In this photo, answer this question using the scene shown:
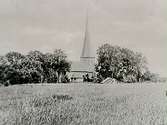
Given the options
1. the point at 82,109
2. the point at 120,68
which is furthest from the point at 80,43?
the point at 120,68

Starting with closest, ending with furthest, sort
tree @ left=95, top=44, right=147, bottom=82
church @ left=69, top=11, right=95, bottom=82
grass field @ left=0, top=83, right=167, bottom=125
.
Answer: grass field @ left=0, top=83, right=167, bottom=125, church @ left=69, top=11, right=95, bottom=82, tree @ left=95, top=44, right=147, bottom=82

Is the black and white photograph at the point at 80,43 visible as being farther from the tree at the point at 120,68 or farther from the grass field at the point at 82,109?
the tree at the point at 120,68

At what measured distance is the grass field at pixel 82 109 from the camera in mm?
5992

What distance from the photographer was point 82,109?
21.5 feet

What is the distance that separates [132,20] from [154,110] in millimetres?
1759

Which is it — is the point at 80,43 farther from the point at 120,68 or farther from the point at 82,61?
the point at 82,61

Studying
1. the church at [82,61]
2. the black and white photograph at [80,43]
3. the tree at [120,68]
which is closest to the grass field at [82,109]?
the black and white photograph at [80,43]

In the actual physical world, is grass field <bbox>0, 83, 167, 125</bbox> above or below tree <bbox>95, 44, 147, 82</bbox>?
below

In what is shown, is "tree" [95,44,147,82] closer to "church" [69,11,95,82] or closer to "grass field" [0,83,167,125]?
"church" [69,11,95,82]

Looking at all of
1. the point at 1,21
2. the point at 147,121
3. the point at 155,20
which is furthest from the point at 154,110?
the point at 1,21

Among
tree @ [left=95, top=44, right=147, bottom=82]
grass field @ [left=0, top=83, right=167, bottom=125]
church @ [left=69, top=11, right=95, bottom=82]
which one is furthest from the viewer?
tree @ [left=95, top=44, right=147, bottom=82]

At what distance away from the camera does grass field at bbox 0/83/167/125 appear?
236 inches

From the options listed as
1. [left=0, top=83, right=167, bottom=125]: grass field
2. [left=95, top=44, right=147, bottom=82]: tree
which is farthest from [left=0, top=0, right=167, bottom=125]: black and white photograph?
[left=95, top=44, right=147, bottom=82]: tree

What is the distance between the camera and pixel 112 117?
→ 6289 mm
